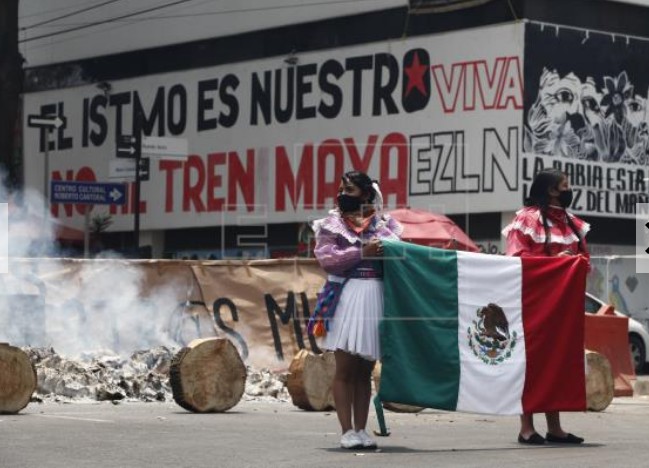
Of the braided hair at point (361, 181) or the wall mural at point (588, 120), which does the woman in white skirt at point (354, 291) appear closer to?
the braided hair at point (361, 181)

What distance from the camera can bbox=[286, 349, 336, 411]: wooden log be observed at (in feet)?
50.3

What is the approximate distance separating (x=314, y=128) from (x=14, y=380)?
80.9 ft

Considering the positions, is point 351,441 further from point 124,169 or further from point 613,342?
point 124,169

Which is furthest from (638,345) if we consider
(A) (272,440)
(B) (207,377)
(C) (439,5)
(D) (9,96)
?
(A) (272,440)

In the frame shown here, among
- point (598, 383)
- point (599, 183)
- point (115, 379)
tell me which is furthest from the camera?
point (599, 183)

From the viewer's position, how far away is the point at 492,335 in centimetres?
1156

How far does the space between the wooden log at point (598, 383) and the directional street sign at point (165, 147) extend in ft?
52.4

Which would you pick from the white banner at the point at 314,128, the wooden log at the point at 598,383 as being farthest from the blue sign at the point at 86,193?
the wooden log at the point at 598,383

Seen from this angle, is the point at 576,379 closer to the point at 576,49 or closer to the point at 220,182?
the point at 576,49

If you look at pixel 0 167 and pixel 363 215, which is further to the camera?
pixel 0 167

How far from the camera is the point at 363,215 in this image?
1106 centimetres

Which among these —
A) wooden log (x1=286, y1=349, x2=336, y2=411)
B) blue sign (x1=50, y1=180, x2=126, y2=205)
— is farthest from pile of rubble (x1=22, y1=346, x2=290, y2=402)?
blue sign (x1=50, y1=180, x2=126, y2=205)

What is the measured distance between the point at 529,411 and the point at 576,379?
0.44m

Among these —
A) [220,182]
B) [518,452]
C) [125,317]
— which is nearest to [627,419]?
[518,452]
